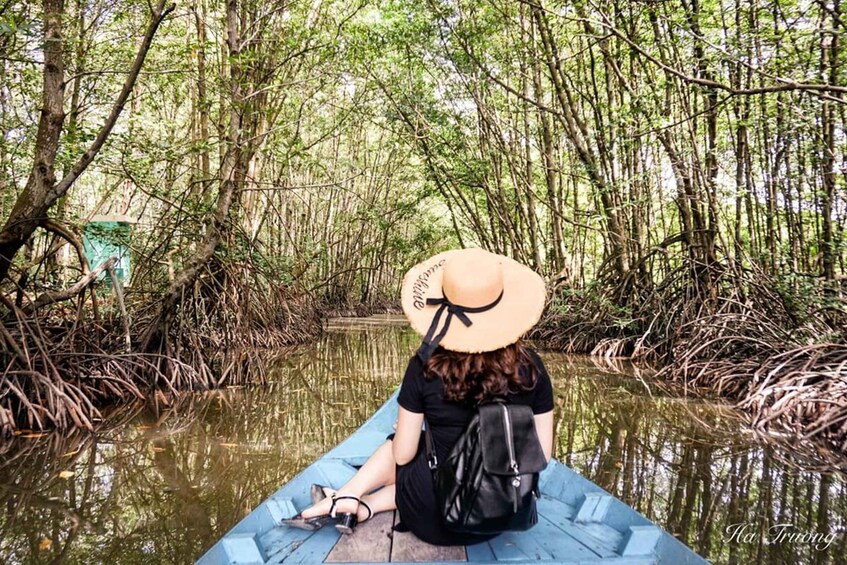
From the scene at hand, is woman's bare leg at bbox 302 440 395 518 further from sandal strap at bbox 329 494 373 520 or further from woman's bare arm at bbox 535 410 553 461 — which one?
woman's bare arm at bbox 535 410 553 461

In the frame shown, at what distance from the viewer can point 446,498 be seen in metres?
1.71

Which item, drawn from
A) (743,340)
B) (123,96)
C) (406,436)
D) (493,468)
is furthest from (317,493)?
(743,340)

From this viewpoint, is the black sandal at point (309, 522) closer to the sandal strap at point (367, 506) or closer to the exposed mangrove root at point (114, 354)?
the sandal strap at point (367, 506)

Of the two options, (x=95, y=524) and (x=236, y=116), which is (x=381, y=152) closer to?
(x=236, y=116)

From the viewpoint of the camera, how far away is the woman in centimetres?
166

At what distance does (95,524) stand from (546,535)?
6.11 ft

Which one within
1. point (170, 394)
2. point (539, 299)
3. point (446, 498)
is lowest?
point (170, 394)

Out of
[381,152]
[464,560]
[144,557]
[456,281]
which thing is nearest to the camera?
[456,281]

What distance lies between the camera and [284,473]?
10.4 feet

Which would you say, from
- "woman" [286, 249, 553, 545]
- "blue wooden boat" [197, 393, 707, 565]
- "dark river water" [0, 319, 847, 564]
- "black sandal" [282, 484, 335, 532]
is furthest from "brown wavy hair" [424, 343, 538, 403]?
"dark river water" [0, 319, 847, 564]

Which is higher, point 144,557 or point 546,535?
point 546,535

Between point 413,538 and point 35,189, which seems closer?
point 413,538

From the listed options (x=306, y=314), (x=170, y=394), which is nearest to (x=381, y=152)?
(x=306, y=314)

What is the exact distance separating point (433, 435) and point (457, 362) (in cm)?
28
